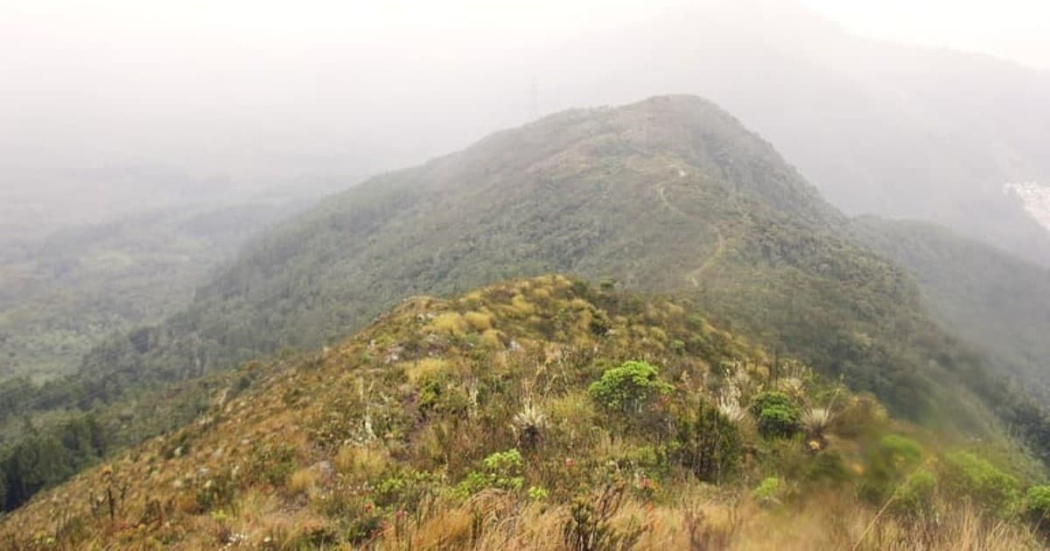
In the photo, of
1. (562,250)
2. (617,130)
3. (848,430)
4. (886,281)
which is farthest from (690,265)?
(617,130)

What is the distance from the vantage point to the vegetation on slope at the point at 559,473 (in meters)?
3.92

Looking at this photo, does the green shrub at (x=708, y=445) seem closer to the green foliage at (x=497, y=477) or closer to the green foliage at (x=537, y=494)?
the green foliage at (x=497, y=477)

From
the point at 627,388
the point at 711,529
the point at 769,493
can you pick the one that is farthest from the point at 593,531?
the point at 627,388

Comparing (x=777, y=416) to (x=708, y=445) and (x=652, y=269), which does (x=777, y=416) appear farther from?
(x=652, y=269)

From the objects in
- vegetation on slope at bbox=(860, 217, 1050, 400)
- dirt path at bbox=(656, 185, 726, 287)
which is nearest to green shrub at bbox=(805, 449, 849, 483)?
dirt path at bbox=(656, 185, 726, 287)

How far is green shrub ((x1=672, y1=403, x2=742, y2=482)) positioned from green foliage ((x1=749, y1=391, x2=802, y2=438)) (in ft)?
2.73

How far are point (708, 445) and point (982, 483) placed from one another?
2416 mm

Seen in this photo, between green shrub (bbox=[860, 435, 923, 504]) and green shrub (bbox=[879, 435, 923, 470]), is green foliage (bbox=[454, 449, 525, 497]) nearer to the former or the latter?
green shrub (bbox=[860, 435, 923, 504])

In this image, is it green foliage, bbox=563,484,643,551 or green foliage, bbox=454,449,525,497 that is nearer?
green foliage, bbox=563,484,643,551

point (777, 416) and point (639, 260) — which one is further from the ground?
point (777, 416)

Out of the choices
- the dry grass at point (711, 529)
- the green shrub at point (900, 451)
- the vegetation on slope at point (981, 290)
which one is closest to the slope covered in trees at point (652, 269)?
the green shrub at point (900, 451)

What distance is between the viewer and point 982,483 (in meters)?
5.27

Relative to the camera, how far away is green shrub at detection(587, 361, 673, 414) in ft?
26.1

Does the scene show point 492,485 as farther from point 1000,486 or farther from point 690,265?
point 690,265
